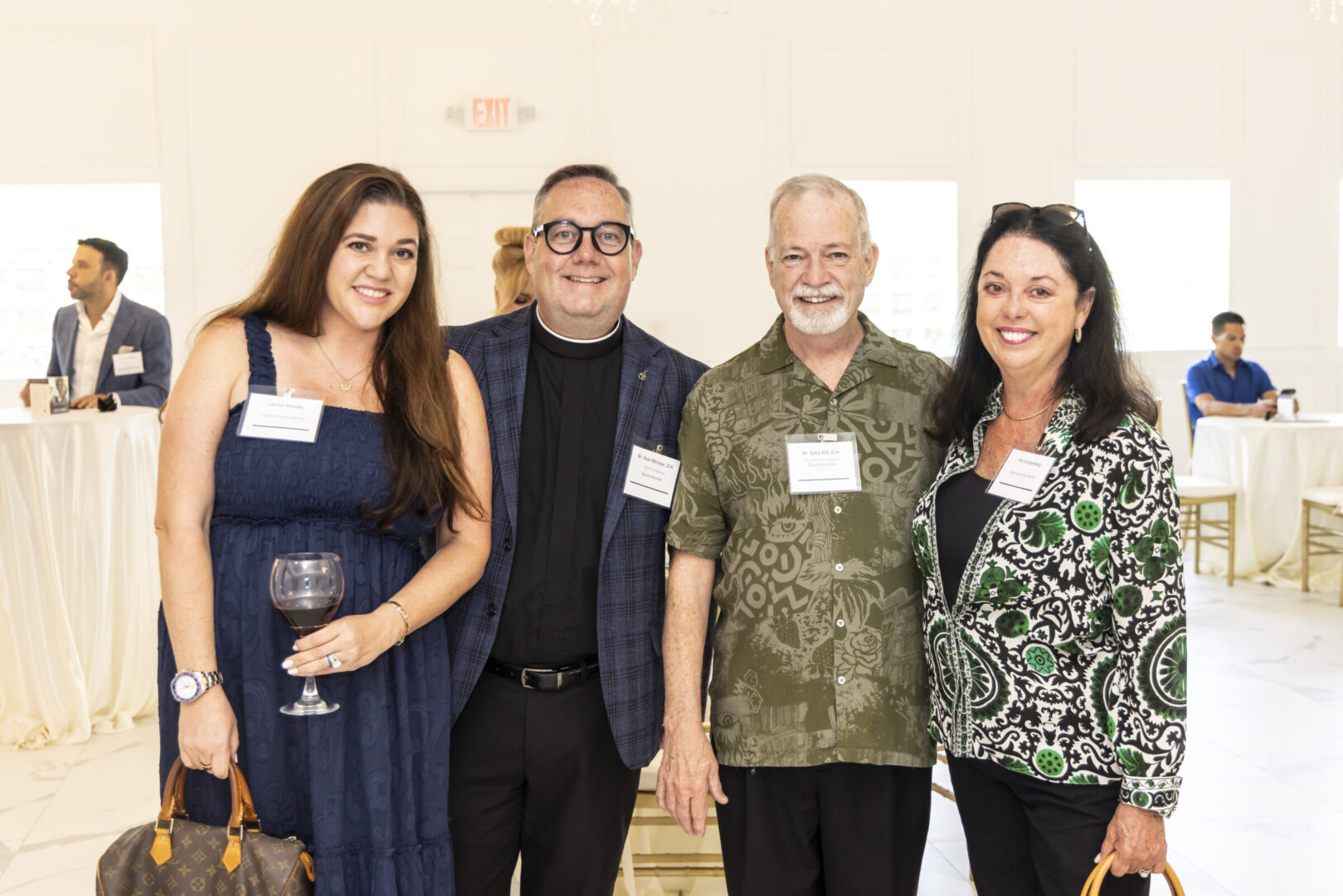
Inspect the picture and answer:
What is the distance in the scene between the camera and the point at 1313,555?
6.71m

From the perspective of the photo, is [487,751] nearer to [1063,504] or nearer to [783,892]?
[783,892]

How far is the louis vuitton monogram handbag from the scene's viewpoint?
1604mm

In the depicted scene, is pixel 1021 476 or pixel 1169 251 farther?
pixel 1169 251

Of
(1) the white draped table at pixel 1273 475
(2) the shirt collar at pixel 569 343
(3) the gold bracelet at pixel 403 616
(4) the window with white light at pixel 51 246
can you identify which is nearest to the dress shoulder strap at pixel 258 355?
(3) the gold bracelet at pixel 403 616

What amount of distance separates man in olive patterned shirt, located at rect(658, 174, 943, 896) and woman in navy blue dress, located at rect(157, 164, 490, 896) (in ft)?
1.45

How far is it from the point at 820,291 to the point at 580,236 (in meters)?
0.52

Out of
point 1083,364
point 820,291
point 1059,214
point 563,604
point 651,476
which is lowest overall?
point 563,604

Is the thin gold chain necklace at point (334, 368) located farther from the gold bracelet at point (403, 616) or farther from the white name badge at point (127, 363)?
the white name badge at point (127, 363)

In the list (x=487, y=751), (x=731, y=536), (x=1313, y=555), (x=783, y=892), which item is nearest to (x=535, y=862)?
(x=487, y=751)

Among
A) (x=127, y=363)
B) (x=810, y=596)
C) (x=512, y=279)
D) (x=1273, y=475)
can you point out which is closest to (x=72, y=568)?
(x=127, y=363)

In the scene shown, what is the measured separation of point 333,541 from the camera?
181 centimetres

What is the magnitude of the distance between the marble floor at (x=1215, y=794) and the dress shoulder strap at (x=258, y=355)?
71.9 inches

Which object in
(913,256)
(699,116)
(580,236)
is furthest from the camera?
(913,256)

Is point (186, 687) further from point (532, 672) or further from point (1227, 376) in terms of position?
Answer: point (1227, 376)
